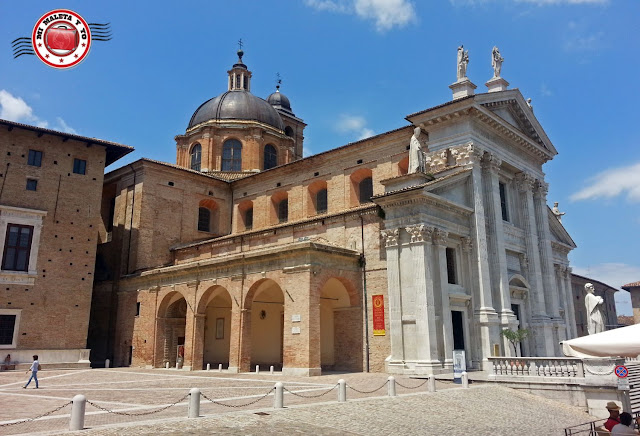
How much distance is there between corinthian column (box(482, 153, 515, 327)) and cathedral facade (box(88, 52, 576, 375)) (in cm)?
6

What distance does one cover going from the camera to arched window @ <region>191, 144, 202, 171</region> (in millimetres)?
37669

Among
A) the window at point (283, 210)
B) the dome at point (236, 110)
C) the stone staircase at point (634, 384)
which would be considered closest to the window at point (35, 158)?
the window at point (283, 210)

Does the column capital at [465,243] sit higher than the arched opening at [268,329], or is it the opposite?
the column capital at [465,243]

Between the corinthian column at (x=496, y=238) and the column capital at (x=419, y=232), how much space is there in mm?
4529

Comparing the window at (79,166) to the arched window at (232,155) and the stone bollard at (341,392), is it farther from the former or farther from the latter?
the stone bollard at (341,392)

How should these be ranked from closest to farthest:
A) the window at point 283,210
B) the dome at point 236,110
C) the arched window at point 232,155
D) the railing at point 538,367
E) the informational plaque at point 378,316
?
the railing at point 538,367 < the informational plaque at point 378,316 < the window at point 283,210 < the arched window at point 232,155 < the dome at point 236,110

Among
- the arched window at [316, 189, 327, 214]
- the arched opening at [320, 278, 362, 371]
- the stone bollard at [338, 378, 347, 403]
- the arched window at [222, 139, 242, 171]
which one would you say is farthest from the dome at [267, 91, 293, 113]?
the stone bollard at [338, 378, 347, 403]

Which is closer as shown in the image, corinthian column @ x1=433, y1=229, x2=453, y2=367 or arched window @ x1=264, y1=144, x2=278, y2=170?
corinthian column @ x1=433, y1=229, x2=453, y2=367

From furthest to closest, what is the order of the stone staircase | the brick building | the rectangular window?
1. the brick building
2. the rectangular window
3. the stone staircase

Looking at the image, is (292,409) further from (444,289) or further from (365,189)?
(365,189)

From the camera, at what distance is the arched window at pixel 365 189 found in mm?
26562

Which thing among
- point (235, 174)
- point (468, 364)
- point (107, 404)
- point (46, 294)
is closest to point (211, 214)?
point (235, 174)

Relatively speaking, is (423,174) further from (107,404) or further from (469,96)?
(107,404)

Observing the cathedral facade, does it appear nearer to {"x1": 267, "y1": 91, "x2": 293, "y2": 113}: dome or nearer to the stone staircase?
the stone staircase
